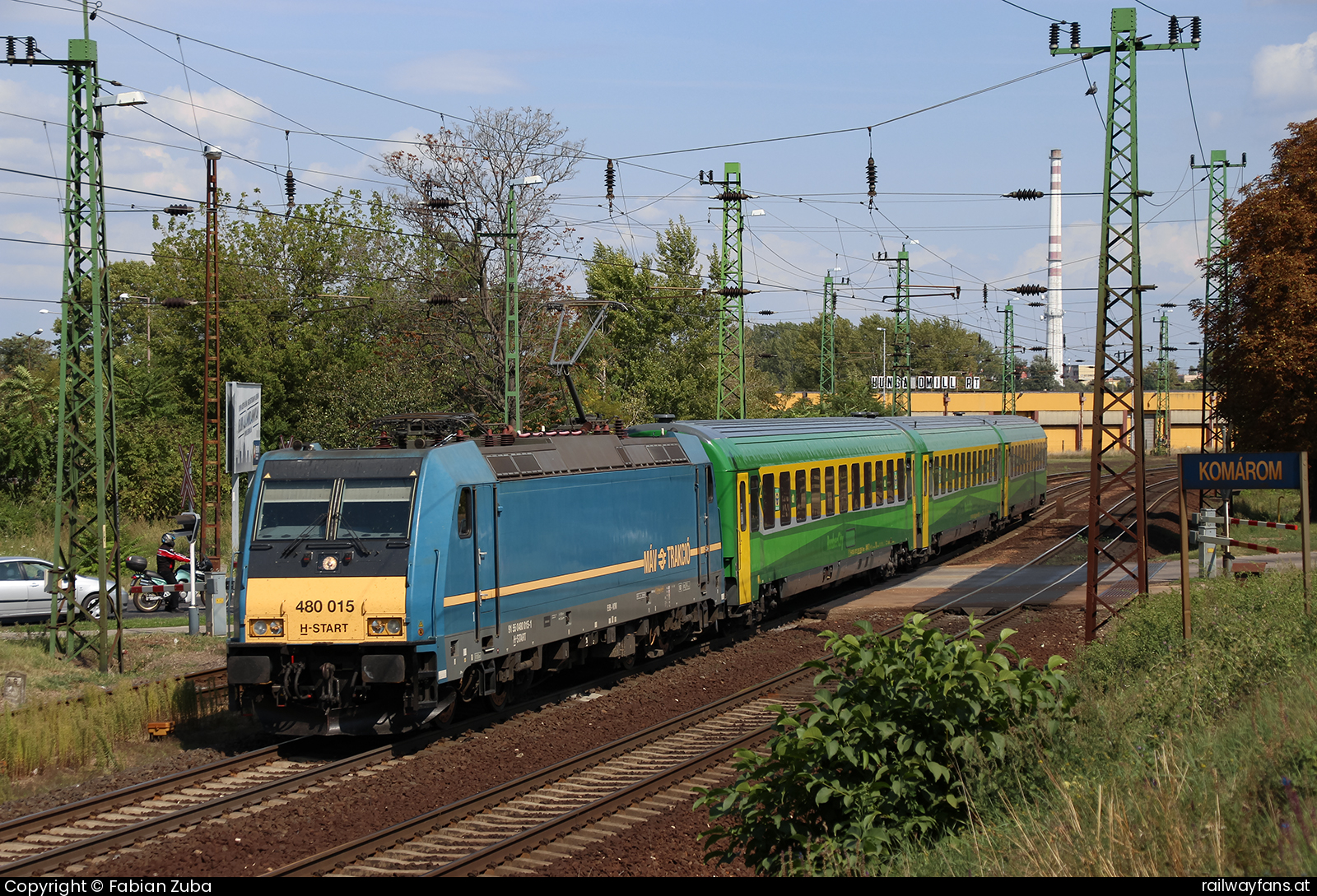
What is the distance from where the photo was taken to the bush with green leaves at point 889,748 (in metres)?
7.11

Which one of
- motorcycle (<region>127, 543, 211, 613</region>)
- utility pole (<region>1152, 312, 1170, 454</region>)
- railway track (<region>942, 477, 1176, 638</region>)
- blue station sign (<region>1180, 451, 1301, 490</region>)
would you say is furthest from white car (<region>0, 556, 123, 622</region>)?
utility pole (<region>1152, 312, 1170, 454</region>)

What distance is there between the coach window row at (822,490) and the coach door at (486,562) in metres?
7.35

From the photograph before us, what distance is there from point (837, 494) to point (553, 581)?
1006 cm

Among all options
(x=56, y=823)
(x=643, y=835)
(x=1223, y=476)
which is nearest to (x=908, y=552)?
(x=1223, y=476)

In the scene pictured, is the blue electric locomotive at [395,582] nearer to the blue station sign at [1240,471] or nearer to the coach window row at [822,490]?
the coach window row at [822,490]

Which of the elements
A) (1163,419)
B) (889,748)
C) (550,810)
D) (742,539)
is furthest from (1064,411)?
(889,748)

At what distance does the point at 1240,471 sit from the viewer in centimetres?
1301

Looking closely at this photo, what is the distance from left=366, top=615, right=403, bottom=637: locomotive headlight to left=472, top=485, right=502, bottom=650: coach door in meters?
1.13

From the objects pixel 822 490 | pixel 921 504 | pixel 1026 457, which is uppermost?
pixel 822 490

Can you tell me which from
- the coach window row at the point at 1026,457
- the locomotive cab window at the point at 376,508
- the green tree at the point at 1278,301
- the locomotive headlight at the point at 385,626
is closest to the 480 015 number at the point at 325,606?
the locomotive headlight at the point at 385,626

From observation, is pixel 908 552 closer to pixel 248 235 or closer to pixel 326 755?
pixel 326 755

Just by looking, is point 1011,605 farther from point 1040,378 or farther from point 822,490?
point 1040,378

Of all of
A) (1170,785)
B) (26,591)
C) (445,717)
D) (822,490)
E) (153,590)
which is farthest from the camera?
(153,590)
